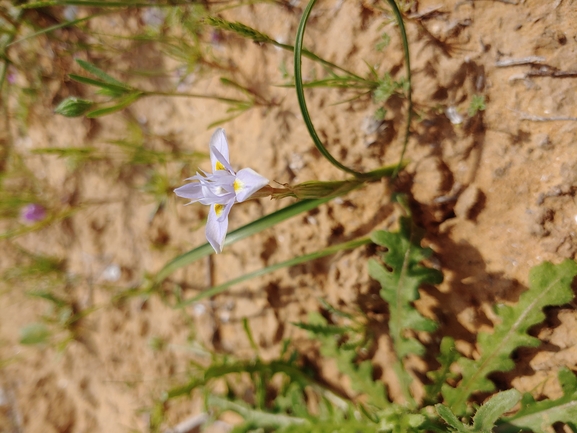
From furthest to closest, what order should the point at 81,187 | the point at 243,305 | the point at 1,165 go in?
the point at 1,165
the point at 81,187
the point at 243,305

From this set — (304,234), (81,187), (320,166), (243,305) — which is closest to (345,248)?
(304,234)

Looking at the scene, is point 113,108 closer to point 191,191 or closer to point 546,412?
point 191,191

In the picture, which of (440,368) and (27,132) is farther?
(27,132)

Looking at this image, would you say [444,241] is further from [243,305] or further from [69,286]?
[69,286]

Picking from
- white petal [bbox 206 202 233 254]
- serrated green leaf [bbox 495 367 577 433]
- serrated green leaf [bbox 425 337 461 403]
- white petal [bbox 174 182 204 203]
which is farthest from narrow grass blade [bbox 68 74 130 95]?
serrated green leaf [bbox 495 367 577 433]

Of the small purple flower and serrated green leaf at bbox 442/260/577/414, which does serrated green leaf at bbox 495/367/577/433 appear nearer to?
serrated green leaf at bbox 442/260/577/414

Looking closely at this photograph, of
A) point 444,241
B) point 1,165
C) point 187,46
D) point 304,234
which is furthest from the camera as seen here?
point 1,165

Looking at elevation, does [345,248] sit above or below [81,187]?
below
